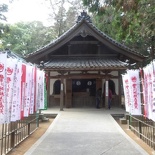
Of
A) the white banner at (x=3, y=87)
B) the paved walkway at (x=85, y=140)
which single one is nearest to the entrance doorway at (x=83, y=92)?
the paved walkway at (x=85, y=140)

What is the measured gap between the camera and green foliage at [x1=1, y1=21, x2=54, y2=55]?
3183 cm

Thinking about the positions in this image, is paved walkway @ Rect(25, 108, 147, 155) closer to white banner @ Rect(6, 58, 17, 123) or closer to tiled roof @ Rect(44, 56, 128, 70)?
white banner @ Rect(6, 58, 17, 123)

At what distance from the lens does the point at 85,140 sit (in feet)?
26.0

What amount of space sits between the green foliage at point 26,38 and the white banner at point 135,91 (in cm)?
2487

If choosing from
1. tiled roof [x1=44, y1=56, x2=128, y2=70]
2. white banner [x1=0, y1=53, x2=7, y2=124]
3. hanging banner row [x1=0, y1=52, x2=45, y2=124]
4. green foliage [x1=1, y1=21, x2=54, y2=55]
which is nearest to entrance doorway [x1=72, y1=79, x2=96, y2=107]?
tiled roof [x1=44, y1=56, x2=128, y2=70]

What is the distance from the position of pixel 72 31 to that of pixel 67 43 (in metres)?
1.32

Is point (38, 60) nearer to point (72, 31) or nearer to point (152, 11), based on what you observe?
point (72, 31)

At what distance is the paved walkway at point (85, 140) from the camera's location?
260 inches

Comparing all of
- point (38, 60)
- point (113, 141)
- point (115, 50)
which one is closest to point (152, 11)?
point (113, 141)

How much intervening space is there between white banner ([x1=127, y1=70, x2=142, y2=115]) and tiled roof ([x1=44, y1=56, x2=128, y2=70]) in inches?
261

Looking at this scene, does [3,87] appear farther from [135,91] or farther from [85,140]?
[135,91]

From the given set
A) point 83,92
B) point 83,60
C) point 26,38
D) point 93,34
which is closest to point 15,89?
point 83,92

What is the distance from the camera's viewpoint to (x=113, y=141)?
7.77 meters

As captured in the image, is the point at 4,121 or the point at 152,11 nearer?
the point at 4,121
